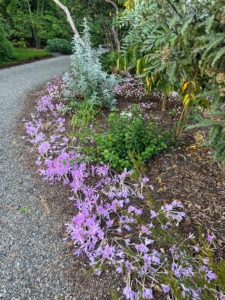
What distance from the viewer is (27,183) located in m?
2.29

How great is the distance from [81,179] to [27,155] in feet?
3.16

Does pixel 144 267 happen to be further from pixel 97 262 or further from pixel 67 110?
pixel 67 110

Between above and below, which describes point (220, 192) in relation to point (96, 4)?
below

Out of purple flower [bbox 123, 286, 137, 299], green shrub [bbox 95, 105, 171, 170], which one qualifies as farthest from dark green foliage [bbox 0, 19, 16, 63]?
purple flower [bbox 123, 286, 137, 299]

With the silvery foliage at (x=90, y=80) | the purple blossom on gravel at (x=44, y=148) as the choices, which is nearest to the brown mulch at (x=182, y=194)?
the purple blossom on gravel at (x=44, y=148)

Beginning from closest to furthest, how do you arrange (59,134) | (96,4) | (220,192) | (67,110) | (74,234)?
(74,234) → (220,192) → (59,134) → (67,110) → (96,4)

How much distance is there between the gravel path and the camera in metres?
1.41

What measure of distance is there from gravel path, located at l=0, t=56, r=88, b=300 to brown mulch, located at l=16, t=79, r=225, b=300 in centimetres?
7

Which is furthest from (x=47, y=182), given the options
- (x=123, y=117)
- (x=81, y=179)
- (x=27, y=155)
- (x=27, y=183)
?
(x=123, y=117)

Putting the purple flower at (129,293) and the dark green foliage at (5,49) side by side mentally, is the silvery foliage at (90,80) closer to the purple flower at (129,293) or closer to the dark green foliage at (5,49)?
the purple flower at (129,293)

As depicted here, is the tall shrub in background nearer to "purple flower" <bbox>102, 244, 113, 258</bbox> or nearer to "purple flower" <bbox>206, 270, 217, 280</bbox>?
"purple flower" <bbox>206, 270, 217, 280</bbox>

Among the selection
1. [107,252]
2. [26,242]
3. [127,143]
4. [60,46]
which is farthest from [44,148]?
[60,46]

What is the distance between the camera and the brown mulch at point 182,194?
143cm

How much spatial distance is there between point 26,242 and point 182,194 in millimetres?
1248
